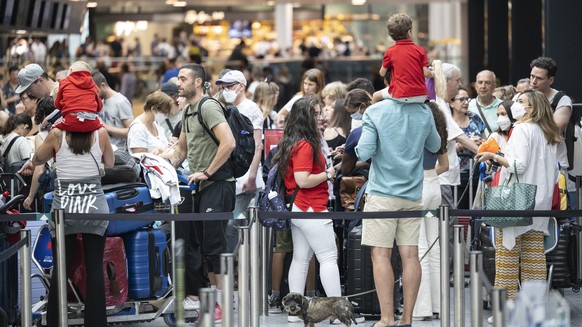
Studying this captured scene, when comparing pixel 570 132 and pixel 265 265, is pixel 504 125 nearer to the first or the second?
pixel 570 132

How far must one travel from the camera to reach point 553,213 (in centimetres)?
801

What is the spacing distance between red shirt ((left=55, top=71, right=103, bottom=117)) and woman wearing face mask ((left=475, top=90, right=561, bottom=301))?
306cm

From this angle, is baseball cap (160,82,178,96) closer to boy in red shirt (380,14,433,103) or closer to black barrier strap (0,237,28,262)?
boy in red shirt (380,14,433,103)

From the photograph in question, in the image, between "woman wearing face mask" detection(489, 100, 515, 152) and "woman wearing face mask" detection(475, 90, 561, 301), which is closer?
"woman wearing face mask" detection(475, 90, 561, 301)

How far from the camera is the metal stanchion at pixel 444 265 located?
25.6 feet

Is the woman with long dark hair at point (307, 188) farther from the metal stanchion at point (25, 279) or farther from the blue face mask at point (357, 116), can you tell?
the metal stanchion at point (25, 279)

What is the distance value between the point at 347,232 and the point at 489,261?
3.79 feet

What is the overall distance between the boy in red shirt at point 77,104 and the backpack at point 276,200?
1.49 m

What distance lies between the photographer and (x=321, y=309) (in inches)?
330

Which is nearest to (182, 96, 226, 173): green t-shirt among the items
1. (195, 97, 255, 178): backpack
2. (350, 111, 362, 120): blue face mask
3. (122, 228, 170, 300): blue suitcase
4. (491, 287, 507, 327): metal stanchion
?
(195, 97, 255, 178): backpack

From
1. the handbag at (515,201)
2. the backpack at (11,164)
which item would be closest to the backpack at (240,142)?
the handbag at (515,201)

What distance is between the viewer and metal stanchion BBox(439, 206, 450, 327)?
25.6 feet

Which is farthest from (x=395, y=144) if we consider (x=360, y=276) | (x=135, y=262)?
(x=135, y=262)

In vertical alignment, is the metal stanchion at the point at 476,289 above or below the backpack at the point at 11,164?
below
